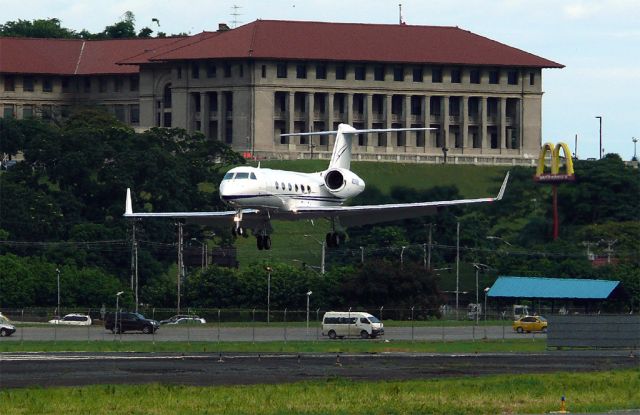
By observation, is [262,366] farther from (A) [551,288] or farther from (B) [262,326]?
(A) [551,288]

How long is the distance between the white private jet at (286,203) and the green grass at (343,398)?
680 inches

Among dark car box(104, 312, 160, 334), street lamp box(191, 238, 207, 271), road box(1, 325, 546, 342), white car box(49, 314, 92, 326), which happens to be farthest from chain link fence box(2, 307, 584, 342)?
street lamp box(191, 238, 207, 271)

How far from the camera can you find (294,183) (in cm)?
9975

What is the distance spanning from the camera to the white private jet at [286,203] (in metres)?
95.6

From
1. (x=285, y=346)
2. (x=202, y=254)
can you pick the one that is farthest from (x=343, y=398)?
(x=202, y=254)

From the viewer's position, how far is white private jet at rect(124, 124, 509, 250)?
95.6 meters

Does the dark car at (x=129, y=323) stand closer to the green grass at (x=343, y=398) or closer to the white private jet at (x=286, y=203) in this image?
the white private jet at (x=286, y=203)

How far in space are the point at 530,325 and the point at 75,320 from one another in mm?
30033

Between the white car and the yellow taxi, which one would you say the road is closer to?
the yellow taxi

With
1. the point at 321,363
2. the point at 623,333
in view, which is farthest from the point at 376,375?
the point at 623,333

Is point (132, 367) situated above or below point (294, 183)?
below

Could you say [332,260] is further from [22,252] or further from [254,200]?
[254,200]

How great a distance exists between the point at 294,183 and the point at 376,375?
1812cm

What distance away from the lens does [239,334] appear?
123 meters
